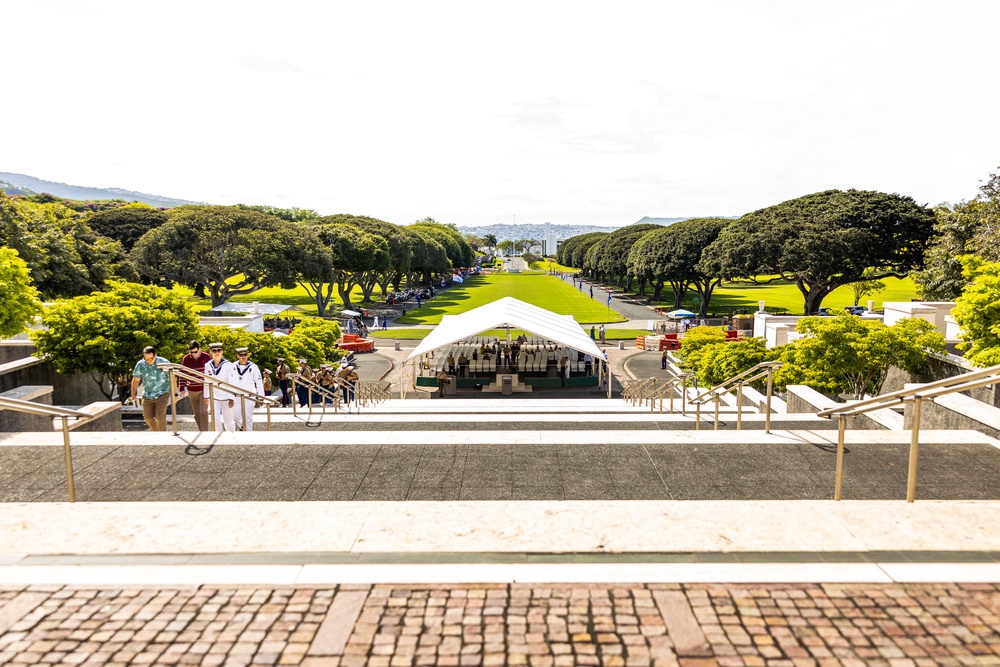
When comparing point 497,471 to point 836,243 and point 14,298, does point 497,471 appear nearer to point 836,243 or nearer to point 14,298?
point 14,298

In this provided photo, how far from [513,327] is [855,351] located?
1065cm

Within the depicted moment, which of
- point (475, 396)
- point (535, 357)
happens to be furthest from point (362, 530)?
point (535, 357)

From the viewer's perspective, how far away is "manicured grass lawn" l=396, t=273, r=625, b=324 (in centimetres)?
5534

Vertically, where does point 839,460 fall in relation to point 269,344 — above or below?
above

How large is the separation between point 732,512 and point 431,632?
11.2 feet

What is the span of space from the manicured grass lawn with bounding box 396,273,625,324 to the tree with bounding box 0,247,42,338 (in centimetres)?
3532

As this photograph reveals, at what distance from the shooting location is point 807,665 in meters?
4.35

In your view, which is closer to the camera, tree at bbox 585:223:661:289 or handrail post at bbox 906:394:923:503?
handrail post at bbox 906:394:923:503

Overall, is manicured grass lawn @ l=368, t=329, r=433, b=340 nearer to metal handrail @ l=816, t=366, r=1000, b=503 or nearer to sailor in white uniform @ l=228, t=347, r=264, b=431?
sailor in white uniform @ l=228, t=347, r=264, b=431

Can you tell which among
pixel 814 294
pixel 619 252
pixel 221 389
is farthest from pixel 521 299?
pixel 221 389

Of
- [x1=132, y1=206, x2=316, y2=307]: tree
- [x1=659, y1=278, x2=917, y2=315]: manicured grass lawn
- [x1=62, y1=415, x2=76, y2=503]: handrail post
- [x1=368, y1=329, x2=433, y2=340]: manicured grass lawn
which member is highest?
[x1=132, y1=206, x2=316, y2=307]: tree

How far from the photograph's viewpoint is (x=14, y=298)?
17.2 meters

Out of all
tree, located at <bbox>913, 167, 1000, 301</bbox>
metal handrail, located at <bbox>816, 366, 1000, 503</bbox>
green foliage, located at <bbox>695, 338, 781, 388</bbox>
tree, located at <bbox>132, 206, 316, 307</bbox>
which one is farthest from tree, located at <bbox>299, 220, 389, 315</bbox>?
metal handrail, located at <bbox>816, 366, 1000, 503</bbox>

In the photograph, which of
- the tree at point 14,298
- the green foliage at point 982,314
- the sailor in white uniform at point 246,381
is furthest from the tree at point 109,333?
the green foliage at point 982,314
